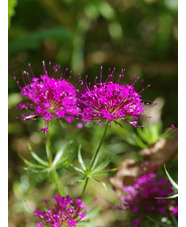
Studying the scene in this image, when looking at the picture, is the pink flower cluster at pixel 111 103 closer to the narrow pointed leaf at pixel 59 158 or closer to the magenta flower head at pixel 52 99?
the magenta flower head at pixel 52 99

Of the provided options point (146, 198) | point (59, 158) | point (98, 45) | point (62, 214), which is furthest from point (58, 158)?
point (98, 45)

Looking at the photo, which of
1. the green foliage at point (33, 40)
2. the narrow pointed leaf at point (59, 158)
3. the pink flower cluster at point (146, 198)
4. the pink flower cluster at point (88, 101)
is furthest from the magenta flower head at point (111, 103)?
the green foliage at point (33, 40)

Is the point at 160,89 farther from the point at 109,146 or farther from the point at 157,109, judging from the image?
the point at 109,146

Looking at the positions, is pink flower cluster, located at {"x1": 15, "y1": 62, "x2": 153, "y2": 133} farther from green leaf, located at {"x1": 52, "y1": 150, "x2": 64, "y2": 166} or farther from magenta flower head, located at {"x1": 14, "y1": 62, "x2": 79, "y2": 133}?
green leaf, located at {"x1": 52, "y1": 150, "x2": 64, "y2": 166}

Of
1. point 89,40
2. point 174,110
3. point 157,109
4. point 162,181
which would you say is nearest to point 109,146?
point 157,109

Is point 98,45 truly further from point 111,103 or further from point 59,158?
point 111,103

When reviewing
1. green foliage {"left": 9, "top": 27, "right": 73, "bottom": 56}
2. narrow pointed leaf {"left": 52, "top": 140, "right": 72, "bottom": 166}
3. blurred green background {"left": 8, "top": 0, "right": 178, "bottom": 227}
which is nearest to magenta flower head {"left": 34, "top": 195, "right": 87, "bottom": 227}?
narrow pointed leaf {"left": 52, "top": 140, "right": 72, "bottom": 166}
